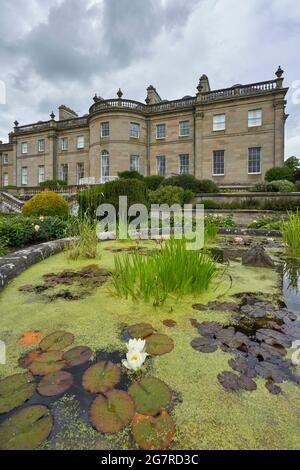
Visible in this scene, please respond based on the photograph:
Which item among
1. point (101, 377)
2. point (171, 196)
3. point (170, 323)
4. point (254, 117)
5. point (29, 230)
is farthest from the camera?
point (254, 117)

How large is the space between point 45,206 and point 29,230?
2.81 m

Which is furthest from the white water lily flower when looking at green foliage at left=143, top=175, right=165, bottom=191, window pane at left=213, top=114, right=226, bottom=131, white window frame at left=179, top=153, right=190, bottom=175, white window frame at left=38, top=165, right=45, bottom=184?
white window frame at left=38, top=165, right=45, bottom=184

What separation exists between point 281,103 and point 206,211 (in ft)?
38.0

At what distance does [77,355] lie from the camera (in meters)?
1.43

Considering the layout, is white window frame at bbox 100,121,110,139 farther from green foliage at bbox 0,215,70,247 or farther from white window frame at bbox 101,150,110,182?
green foliage at bbox 0,215,70,247

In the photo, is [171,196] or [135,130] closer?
[171,196]

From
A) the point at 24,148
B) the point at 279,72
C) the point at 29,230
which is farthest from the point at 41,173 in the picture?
the point at 29,230

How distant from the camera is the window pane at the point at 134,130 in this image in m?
21.2

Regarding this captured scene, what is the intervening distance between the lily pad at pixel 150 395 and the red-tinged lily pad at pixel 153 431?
0.03m

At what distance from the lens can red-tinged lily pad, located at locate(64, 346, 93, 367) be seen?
1372 millimetres

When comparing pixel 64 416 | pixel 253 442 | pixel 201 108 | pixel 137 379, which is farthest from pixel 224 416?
Answer: pixel 201 108

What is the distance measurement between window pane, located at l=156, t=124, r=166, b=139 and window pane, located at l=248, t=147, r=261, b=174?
7.34 metres

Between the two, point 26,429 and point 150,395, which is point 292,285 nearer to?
point 150,395
